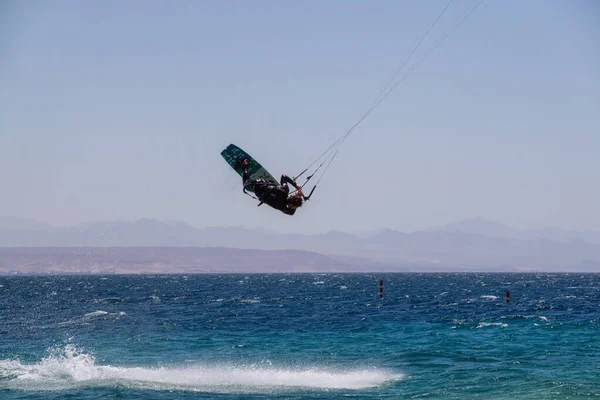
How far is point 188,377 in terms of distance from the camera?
116 ft

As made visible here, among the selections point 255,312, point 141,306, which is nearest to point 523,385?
point 255,312

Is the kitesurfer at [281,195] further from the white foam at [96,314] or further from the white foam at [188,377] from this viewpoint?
the white foam at [96,314]

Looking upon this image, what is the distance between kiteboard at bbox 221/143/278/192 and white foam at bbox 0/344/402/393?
11766 mm

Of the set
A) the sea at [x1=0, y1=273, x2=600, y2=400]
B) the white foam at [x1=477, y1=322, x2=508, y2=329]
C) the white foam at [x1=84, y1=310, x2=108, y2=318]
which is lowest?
the white foam at [x1=84, y1=310, x2=108, y2=318]

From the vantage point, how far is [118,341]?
47875mm

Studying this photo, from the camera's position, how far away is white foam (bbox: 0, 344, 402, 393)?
33031 mm

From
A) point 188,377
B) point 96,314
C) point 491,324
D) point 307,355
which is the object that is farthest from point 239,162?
point 96,314

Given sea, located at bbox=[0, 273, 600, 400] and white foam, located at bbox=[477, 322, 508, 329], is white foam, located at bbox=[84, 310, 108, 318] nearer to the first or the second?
sea, located at bbox=[0, 273, 600, 400]

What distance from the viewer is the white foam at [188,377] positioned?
1300 inches

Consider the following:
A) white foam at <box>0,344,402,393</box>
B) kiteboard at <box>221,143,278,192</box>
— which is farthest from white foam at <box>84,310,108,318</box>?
kiteboard at <box>221,143,278,192</box>

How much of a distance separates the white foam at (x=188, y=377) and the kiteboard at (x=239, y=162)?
11766 mm

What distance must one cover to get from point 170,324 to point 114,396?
27.8m

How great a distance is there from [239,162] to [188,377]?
1394 centimetres

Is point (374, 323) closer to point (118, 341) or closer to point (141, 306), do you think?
point (118, 341)
